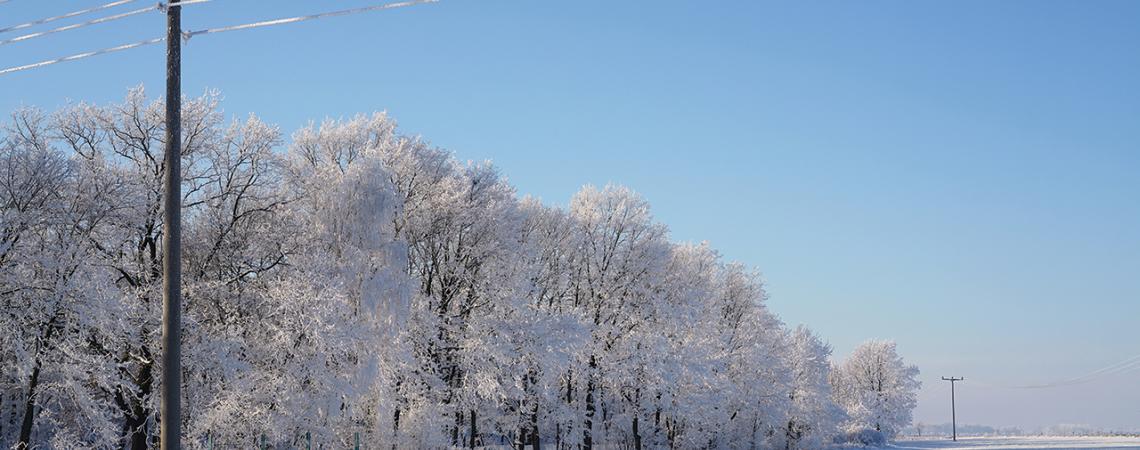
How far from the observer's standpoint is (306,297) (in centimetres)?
3384

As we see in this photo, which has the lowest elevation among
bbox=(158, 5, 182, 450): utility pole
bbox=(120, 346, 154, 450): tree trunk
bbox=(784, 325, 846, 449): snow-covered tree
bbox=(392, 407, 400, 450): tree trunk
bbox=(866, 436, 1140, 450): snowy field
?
bbox=(866, 436, 1140, 450): snowy field

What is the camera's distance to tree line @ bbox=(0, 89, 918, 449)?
2984 cm

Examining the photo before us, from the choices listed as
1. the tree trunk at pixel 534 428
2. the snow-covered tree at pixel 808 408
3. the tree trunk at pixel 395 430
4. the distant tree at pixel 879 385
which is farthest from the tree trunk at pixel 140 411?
the distant tree at pixel 879 385

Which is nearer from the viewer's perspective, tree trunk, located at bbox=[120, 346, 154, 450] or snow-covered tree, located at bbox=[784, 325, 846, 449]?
tree trunk, located at bbox=[120, 346, 154, 450]

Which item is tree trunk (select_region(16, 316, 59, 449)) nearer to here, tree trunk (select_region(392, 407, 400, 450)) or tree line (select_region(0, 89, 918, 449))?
tree line (select_region(0, 89, 918, 449))

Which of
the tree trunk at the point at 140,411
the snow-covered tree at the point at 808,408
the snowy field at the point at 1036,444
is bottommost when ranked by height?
the snowy field at the point at 1036,444

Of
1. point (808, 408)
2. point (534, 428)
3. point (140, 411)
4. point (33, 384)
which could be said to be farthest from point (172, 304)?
point (808, 408)

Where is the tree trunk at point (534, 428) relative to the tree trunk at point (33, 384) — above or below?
below

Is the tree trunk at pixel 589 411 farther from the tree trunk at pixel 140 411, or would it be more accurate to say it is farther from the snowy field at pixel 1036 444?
the snowy field at pixel 1036 444

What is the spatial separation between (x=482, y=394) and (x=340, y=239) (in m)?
7.87

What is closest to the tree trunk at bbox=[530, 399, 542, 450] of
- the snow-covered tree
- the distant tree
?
the snow-covered tree

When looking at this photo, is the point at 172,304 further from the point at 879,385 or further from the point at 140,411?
the point at 879,385

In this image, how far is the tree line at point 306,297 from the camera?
97.9 feet

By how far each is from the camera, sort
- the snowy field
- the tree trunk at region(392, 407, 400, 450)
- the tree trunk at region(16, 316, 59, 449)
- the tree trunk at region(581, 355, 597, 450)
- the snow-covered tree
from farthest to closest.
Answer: the snowy field → the snow-covered tree → the tree trunk at region(581, 355, 597, 450) → the tree trunk at region(392, 407, 400, 450) → the tree trunk at region(16, 316, 59, 449)
